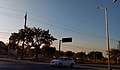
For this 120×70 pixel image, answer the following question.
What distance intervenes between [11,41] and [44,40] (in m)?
18.2

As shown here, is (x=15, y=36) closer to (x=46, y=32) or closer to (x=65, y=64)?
(x=46, y=32)

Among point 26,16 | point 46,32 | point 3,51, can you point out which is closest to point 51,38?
point 46,32

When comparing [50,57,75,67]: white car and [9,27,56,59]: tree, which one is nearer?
[50,57,75,67]: white car

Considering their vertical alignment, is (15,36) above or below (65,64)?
above

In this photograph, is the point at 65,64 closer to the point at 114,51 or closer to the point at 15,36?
the point at 15,36

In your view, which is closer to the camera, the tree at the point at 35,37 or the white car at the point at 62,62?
the white car at the point at 62,62

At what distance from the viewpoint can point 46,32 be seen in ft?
253

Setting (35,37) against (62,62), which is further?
(35,37)

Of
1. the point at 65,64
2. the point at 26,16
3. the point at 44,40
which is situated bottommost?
the point at 65,64

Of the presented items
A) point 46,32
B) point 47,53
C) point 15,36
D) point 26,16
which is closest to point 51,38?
point 46,32

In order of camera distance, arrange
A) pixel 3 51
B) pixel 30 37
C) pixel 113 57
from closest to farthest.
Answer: pixel 30 37 → pixel 113 57 → pixel 3 51

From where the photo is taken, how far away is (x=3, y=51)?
127 meters

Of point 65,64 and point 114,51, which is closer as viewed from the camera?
point 65,64

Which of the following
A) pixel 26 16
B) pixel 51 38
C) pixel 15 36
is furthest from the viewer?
pixel 15 36
